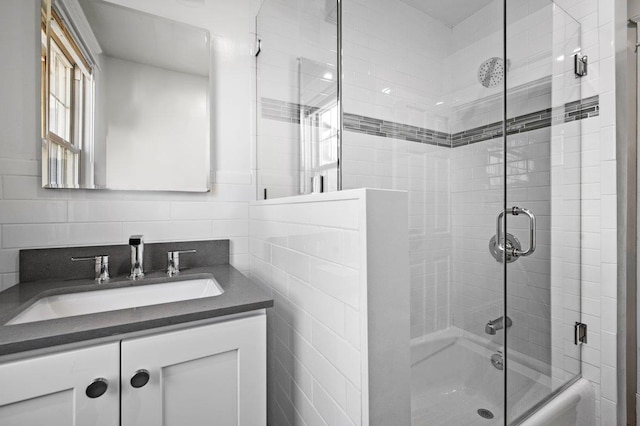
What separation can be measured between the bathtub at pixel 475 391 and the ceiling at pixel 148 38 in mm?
1784

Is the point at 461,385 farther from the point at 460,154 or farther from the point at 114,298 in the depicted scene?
the point at 114,298

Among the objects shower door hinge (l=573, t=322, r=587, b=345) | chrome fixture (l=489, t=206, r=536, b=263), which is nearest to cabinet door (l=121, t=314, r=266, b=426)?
chrome fixture (l=489, t=206, r=536, b=263)

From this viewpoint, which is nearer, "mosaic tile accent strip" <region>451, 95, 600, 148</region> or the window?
the window

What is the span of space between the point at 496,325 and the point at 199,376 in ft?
4.43

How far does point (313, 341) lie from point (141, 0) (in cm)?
161

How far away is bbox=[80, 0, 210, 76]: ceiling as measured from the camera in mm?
1161

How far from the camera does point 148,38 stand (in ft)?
4.05

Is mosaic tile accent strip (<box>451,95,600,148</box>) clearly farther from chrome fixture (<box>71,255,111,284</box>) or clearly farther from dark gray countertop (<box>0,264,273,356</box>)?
chrome fixture (<box>71,255,111,284</box>)

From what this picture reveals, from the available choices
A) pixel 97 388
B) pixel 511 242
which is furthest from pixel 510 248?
pixel 97 388

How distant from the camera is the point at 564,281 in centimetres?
139

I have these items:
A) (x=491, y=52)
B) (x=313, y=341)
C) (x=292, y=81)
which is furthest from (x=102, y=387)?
(x=491, y=52)

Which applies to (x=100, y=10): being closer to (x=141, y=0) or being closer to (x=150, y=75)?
(x=141, y=0)

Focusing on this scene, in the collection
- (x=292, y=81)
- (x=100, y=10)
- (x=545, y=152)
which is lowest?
→ (x=545, y=152)

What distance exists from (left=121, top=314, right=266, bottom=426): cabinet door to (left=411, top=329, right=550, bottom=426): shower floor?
78 cm
